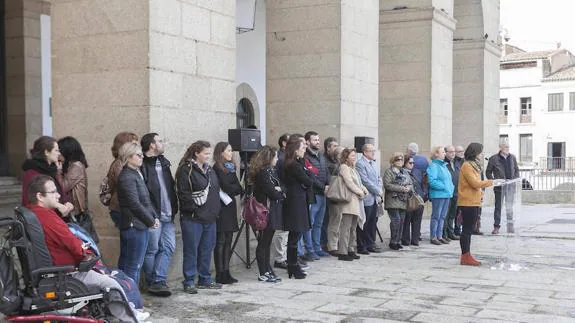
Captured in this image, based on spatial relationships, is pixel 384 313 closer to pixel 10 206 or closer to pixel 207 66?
pixel 207 66

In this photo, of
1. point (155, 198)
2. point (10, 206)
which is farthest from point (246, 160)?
point (10, 206)

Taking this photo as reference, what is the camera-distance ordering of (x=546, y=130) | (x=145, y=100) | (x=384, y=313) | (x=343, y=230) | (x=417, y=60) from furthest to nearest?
(x=546, y=130), (x=417, y=60), (x=343, y=230), (x=145, y=100), (x=384, y=313)

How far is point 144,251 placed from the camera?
7.14m

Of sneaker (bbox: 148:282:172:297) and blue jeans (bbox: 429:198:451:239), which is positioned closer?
sneaker (bbox: 148:282:172:297)

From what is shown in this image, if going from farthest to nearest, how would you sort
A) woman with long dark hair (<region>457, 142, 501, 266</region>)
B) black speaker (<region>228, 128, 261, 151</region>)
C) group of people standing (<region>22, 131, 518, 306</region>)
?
woman with long dark hair (<region>457, 142, 501, 266</region>), black speaker (<region>228, 128, 261, 151</region>), group of people standing (<region>22, 131, 518, 306</region>)

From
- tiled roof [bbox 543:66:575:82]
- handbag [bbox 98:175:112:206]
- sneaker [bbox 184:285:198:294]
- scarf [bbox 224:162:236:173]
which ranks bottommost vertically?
sneaker [bbox 184:285:198:294]

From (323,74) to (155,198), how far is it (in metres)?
5.12

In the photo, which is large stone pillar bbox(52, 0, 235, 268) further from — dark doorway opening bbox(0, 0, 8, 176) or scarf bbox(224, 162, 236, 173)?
dark doorway opening bbox(0, 0, 8, 176)

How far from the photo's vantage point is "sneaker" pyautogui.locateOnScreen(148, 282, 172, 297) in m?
7.52

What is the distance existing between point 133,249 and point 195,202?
36.4 inches

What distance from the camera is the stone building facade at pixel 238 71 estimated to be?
26.5 ft

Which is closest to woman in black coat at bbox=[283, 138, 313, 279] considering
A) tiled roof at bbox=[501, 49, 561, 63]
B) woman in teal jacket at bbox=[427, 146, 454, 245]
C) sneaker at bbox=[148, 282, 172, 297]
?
sneaker at bbox=[148, 282, 172, 297]

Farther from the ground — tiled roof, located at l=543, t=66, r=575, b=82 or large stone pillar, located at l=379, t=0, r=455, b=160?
tiled roof, located at l=543, t=66, r=575, b=82

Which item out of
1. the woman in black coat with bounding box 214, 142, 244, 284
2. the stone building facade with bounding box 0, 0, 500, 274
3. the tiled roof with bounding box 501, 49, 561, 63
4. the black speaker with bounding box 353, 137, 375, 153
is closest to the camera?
the stone building facade with bounding box 0, 0, 500, 274
